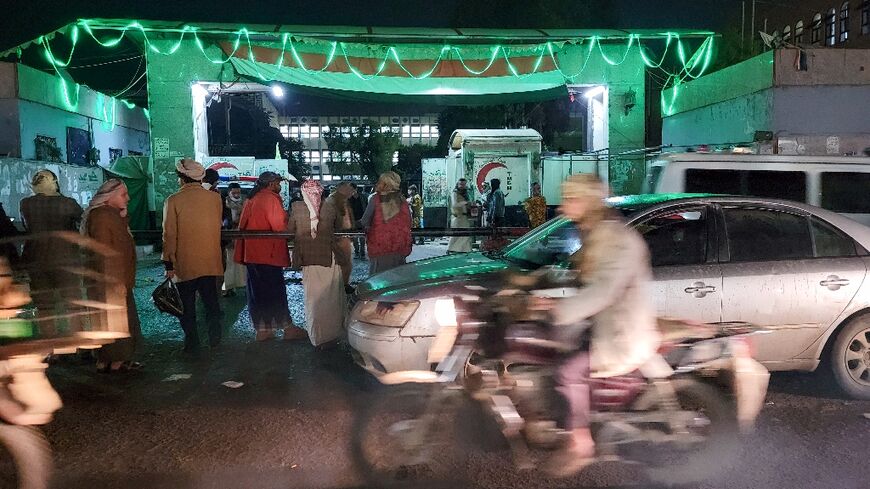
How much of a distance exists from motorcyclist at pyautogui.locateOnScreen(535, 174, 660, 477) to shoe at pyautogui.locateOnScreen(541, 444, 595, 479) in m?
0.01

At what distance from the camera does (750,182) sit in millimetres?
8164

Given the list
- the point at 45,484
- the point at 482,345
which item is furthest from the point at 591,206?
the point at 45,484

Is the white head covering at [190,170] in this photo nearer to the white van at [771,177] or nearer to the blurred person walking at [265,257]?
the blurred person walking at [265,257]

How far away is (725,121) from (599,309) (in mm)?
12445

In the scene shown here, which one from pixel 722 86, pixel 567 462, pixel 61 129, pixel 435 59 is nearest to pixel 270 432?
pixel 567 462

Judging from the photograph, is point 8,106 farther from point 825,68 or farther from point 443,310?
point 825,68

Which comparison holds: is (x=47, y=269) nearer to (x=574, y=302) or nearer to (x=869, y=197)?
(x=574, y=302)

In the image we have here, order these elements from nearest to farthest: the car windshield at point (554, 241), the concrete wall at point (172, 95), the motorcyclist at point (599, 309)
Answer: the motorcyclist at point (599, 309)
the car windshield at point (554, 241)
the concrete wall at point (172, 95)

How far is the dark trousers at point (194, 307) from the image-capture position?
7.14 meters

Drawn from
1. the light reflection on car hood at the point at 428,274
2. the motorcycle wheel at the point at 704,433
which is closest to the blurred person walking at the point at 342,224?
the light reflection on car hood at the point at 428,274

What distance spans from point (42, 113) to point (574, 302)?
17.8m

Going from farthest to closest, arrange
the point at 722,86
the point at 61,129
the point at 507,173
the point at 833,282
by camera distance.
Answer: the point at 61,129 < the point at 507,173 < the point at 722,86 < the point at 833,282

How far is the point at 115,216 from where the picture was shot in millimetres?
6441

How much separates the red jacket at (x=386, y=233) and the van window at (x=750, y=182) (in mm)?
3261
